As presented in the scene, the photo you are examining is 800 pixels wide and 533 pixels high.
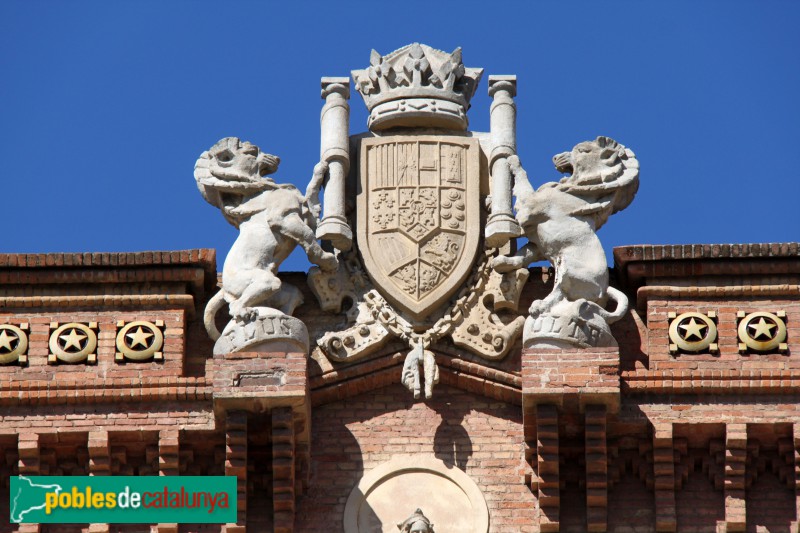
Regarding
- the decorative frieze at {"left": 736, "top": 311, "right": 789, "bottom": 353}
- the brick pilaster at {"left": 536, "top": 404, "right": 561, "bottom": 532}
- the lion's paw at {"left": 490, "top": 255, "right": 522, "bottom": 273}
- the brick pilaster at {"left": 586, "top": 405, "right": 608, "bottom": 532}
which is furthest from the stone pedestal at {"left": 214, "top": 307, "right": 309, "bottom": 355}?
the decorative frieze at {"left": 736, "top": 311, "right": 789, "bottom": 353}

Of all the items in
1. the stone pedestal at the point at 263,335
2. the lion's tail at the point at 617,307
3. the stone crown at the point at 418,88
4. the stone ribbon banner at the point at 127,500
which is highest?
the stone crown at the point at 418,88

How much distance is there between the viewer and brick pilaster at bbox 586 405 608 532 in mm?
30234

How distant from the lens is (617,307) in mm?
30953

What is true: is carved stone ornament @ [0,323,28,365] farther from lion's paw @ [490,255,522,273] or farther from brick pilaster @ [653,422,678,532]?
brick pilaster @ [653,422,678,532]

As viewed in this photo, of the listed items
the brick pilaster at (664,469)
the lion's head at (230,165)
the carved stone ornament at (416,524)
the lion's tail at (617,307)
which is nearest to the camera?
the carved stone ornament at (416,524)

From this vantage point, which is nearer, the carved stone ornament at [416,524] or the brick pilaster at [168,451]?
the carved stone ornament at [416,524]

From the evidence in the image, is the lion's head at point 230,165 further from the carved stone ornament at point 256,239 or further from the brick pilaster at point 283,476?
the brick pilaster at point 283,476

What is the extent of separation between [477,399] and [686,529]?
2586 millimetres

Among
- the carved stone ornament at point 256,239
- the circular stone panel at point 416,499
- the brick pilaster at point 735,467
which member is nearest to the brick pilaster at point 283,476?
the circular stone panel at point 416,499

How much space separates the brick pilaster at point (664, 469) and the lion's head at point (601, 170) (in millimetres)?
2478

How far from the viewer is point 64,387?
101 feet

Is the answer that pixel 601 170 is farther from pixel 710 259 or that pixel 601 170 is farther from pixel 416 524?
pixel 416 524

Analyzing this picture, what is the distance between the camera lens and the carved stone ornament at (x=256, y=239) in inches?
1206

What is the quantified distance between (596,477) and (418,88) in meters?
4.75
